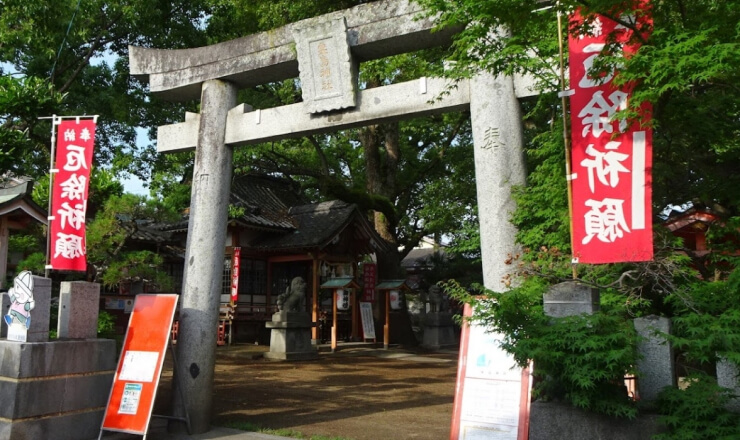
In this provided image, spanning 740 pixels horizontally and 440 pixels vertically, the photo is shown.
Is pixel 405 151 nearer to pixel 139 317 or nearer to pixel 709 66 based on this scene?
pixel 139 317

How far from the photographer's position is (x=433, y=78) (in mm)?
6684

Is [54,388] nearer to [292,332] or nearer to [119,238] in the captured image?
[119,238]

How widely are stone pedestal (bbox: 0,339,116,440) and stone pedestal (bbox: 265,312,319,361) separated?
10315 millimetres

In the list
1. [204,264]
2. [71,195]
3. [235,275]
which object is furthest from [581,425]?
[235,275]

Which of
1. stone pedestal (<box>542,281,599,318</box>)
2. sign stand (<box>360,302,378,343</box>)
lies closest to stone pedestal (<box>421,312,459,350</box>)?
sign stand (<box>360,302,378,343</box>)

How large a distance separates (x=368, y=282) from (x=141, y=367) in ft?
51.9

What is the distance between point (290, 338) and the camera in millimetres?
17609

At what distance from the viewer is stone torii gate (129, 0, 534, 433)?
6.05 meters

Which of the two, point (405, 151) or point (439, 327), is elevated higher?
point (405, 151)

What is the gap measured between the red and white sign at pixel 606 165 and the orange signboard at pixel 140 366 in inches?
184

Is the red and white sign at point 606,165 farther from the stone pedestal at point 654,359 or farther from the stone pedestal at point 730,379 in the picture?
the stone pedestal at point 730,379

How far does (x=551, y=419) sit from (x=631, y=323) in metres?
1.00

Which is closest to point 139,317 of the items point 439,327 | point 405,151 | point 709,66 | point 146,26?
point 709,66

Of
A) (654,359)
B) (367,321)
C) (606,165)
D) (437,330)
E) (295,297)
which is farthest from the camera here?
(437,330)
